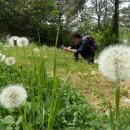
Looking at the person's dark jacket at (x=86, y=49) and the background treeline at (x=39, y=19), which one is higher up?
the background treeline at (x=39, y=19)

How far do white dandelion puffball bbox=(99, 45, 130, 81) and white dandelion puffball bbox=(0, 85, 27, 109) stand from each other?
555mm

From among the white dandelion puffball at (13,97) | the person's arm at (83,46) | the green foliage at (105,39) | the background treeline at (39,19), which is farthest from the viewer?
the background treeline at (39,19)

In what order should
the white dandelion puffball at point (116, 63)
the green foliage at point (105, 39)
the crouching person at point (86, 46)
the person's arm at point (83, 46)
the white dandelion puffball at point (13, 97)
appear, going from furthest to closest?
the green foliage at point (105, 39) → the person's arm at point (83, 46) → the crouching person at point (86, 46) → the white dandelion puffball at point (13, 97) → the white dandelion puffball at point (116, 63)

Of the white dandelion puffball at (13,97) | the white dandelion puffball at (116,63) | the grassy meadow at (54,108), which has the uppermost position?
the white dandelion puffball at (116,63)

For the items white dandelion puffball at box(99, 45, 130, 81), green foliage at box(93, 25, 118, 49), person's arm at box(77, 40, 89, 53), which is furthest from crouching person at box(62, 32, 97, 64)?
green foliage at box(93, 25, 118, 49)

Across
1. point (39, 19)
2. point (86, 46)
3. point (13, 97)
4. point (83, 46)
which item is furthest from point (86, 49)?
point (39, 19)

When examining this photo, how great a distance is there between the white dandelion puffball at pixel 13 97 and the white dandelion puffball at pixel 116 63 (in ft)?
1.82

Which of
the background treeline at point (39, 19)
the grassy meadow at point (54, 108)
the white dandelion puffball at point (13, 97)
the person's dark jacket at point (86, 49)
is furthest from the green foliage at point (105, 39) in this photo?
the white dandelion puffball at point (13, 97)

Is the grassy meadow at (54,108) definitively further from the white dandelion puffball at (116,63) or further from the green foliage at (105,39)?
the green foliage at (105,39)

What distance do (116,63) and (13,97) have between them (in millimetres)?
767

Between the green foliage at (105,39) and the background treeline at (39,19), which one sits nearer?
the green foliage at (105,39)

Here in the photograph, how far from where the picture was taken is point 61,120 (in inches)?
175

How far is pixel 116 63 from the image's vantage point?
213 centimetres

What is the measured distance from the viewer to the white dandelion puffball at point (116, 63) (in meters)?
2.08
